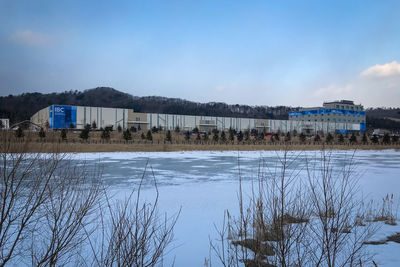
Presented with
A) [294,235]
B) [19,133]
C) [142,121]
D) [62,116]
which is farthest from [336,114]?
[19,133]

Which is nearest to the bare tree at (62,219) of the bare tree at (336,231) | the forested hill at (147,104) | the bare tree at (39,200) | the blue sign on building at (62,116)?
the bare tree at (39,200)

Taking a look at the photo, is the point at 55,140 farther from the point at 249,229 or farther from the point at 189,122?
the point at 189,122

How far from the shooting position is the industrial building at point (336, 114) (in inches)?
3489

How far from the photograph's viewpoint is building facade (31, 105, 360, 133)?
5050cm

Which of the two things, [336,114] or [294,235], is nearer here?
[294,235]

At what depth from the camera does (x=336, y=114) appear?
88.6 metres

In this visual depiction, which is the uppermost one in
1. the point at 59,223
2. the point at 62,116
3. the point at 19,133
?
the point at 62,116

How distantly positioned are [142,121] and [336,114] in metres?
59.8

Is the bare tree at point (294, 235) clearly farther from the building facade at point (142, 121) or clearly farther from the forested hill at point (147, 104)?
the forested hill at point (147, 104)

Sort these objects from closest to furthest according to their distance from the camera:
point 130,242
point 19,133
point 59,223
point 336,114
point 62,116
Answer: point 59,223 → point 19,133 → point 130,242 → point 62,116 → point 336,114

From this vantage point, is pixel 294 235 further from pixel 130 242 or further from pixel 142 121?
pixel 142 121

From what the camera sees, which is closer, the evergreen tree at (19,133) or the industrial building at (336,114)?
the evergreen tree at (19,133)

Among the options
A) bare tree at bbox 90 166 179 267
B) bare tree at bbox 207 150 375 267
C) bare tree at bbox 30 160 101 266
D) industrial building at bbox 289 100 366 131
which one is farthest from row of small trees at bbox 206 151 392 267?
industrial building at bbox 289 100 366 131

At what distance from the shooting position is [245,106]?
147500 millimetres
